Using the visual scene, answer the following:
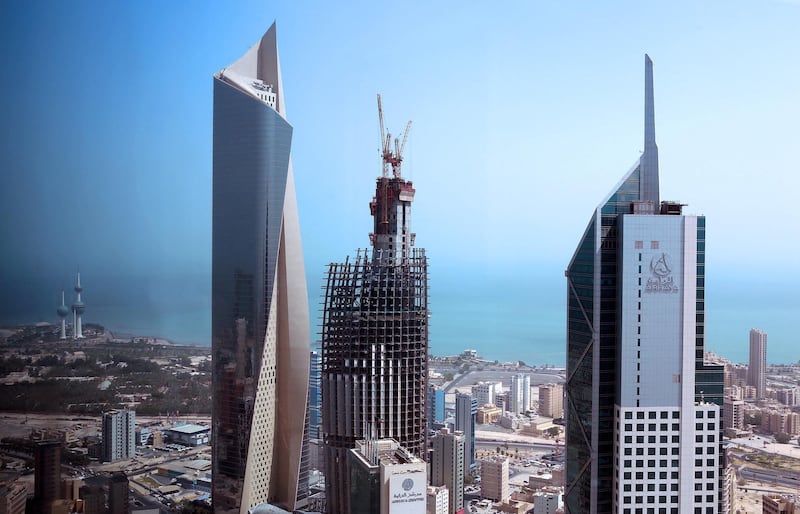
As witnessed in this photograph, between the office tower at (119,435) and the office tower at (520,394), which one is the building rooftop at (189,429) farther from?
the office tower at (520,394)

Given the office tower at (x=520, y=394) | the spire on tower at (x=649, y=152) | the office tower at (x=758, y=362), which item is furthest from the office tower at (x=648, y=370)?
the office tower at (x=520, y=394)

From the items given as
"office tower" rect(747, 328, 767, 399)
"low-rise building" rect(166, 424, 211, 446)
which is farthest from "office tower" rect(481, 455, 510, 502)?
"low-rise building" rect(166, 424, 211, 446)

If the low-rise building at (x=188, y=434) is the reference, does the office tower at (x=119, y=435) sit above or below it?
above

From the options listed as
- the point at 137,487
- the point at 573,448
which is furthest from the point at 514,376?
the point at 137,487

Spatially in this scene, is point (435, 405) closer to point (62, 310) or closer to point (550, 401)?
point (550, 401)

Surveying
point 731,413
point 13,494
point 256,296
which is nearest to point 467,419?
point 256,296

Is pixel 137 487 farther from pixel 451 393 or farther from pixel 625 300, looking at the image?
pixel 451 393
